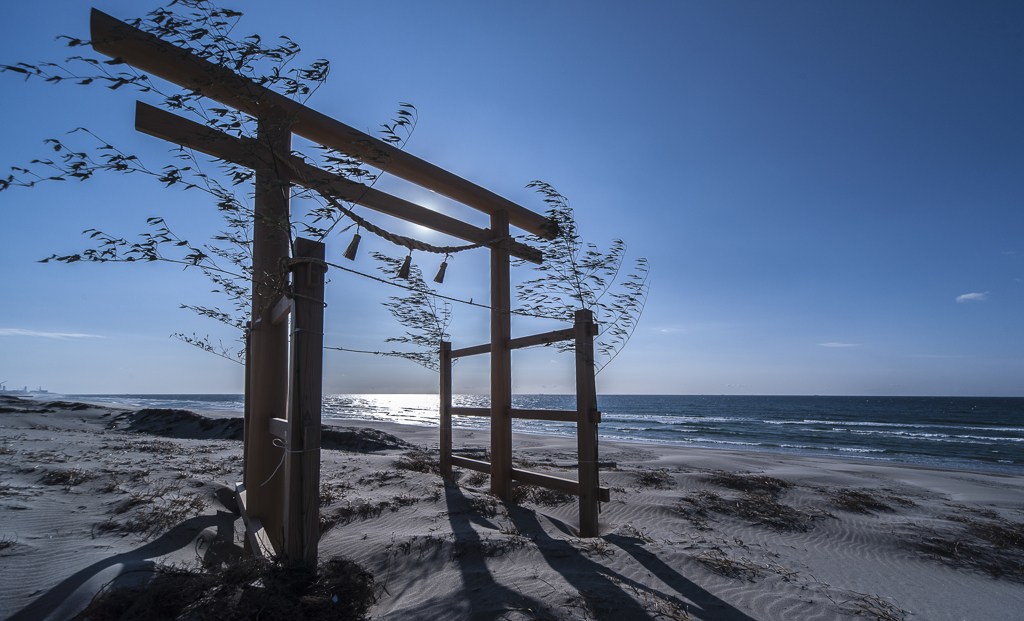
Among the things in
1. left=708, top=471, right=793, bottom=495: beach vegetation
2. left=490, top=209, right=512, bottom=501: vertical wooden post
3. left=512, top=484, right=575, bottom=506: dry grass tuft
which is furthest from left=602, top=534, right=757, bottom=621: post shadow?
left=708, top=471, right=793, bottom=495: beach vegetation

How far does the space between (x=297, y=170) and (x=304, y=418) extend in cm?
152

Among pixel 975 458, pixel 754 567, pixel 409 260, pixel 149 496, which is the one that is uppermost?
pixel 409 260

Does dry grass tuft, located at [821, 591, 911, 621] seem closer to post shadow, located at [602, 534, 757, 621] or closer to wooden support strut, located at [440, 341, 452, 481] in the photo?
post shadow, located at [602, 534, 757, 621]

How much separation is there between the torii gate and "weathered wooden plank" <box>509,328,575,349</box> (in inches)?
7.6

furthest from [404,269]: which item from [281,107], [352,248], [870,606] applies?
[870,606]

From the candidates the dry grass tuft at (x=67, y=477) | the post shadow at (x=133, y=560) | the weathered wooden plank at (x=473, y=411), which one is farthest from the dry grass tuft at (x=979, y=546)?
the dry grass tuft at (x=67, y=477)

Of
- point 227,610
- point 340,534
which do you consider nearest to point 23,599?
point 227,610

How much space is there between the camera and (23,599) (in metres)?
2.33

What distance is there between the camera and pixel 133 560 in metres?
2.82

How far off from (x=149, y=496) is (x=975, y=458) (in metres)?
28.7

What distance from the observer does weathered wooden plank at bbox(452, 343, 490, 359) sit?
599 centimetres

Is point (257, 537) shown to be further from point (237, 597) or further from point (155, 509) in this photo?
point (155, 509)

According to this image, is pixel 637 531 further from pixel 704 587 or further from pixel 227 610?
pixel 227 610

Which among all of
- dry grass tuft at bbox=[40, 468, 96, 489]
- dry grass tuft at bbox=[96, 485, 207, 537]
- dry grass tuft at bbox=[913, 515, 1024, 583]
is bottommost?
dry grass tuft at bbox=[913, 515, 1024, 583]
